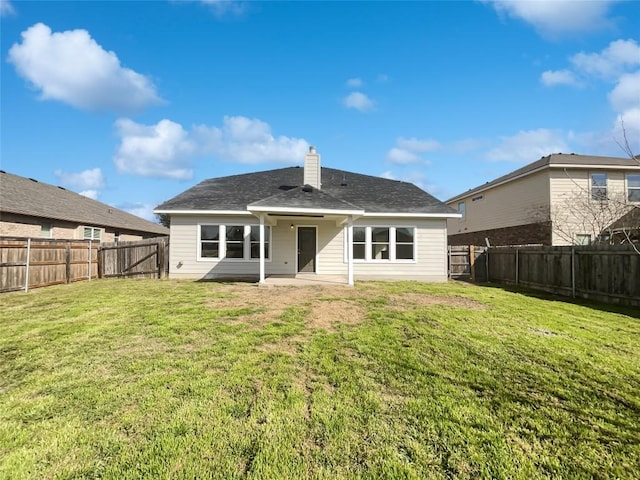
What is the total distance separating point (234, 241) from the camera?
13641 millimetres

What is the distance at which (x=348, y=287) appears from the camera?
10.8m

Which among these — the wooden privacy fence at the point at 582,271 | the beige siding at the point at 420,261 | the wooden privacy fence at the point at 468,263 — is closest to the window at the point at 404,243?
→ the beige siding at the point at 420,261

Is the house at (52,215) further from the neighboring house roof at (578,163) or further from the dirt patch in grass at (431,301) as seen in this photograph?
the neighboring house roof at (578,163)

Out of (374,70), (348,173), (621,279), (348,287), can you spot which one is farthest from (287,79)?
(621,279)

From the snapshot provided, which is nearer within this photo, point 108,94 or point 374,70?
point 374,70

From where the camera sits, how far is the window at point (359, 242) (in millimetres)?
13938

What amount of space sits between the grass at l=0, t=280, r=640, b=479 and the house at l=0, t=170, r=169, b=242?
11513 mm

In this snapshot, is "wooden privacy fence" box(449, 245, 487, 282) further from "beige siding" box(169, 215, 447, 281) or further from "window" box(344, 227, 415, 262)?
"window" box(344, 227, 415, 262)

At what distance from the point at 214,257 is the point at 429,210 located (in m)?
9.99

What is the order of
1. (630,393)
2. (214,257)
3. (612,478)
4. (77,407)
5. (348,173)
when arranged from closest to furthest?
1. (612,478)
2. (77,407)
3. (630,393)
4. (214,257)
5. (348,173)

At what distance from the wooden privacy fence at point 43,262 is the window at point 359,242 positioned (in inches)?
474

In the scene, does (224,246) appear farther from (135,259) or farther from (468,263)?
(468,263)

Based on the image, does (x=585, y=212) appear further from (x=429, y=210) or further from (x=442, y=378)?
(x=442, y=378)

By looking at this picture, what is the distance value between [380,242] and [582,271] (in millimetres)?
7098
